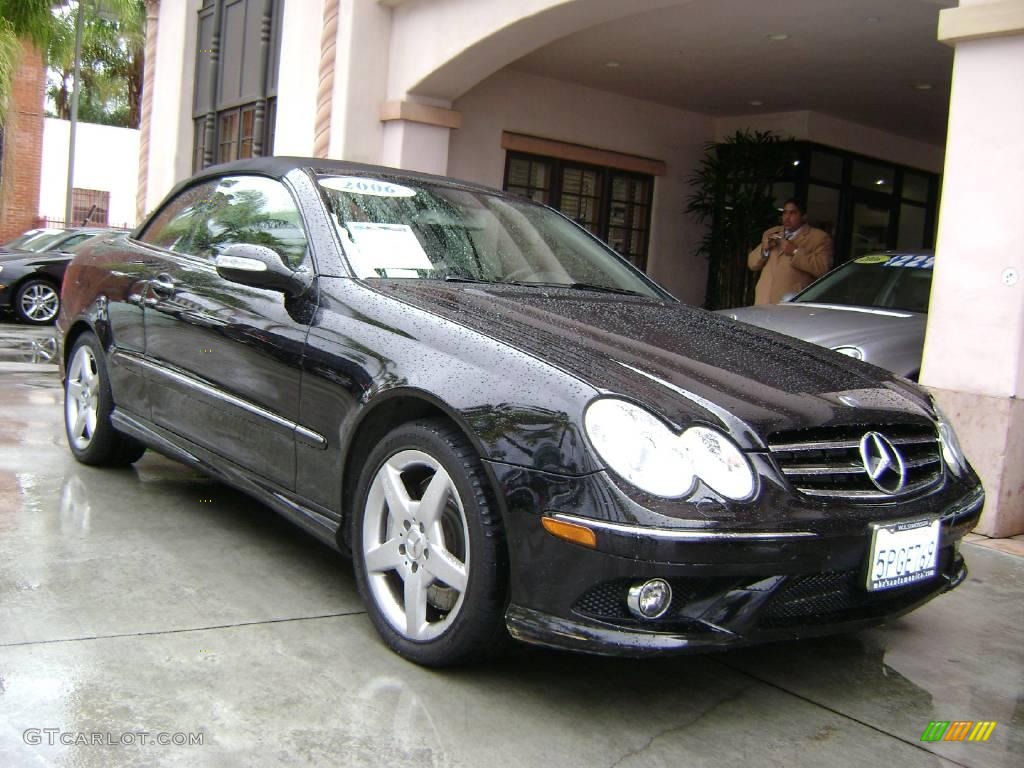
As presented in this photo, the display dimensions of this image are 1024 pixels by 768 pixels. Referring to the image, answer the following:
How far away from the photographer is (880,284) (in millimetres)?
7102

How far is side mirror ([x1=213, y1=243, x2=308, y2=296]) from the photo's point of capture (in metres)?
3.44

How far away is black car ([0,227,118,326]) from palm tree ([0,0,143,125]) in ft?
25.3

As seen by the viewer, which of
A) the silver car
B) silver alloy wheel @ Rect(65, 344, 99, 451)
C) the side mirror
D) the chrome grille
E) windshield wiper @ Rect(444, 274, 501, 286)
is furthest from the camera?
the silver car

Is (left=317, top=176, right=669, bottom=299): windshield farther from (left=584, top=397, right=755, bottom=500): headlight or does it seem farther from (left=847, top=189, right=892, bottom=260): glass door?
(left=847, top=189, right=892, bottom=260): glass door

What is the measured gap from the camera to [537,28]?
843 centimetres

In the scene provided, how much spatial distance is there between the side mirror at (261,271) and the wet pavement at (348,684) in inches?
39.7

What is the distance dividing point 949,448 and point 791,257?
259 inches

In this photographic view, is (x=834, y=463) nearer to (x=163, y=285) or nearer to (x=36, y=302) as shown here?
(x=163, y=285)

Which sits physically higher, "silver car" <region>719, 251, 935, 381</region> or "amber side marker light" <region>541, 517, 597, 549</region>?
"silver car" <region>719, 251, 935, 381</region>

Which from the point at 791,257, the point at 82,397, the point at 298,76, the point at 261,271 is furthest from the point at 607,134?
the point at 261,271

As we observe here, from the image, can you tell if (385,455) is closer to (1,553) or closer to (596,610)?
(596,610)

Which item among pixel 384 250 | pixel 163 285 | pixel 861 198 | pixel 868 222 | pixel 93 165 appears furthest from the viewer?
pixel 93 165

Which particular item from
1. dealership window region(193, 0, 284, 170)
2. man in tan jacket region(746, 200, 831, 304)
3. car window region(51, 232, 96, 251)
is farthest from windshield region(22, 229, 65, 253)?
man in tan jacket region(746, 200, 831, 304)

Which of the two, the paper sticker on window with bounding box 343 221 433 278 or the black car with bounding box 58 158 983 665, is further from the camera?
the paper sticker on window with bounding box 343 221 433 278
